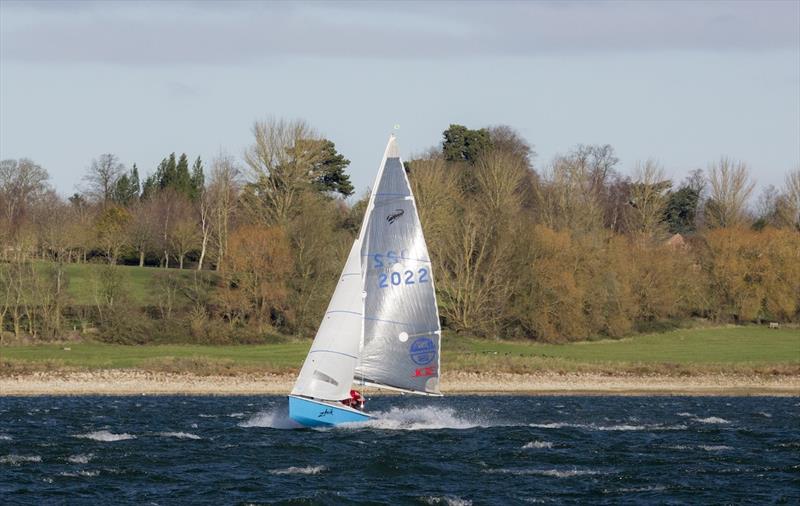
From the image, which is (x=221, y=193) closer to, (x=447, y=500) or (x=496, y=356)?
(x=496, y=356)

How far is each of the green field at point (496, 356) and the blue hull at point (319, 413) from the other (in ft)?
83.2

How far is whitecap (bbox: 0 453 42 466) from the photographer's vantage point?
3328 centimetres

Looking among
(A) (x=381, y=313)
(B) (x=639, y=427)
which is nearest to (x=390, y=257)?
(A) (x=381, y=313)

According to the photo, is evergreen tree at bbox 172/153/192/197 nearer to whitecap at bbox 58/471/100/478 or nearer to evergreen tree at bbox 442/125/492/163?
evergreen tree at bbox 442/125/492/163

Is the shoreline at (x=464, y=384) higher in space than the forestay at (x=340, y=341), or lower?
lower

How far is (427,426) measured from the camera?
43344mm

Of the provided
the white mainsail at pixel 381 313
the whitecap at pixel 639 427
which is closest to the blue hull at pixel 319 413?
the white mainsail at pixel 381 313

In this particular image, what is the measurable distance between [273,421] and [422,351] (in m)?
Answer: 7.21

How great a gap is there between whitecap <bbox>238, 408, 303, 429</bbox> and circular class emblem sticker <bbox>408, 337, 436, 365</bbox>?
477cm

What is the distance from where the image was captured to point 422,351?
1517 inches

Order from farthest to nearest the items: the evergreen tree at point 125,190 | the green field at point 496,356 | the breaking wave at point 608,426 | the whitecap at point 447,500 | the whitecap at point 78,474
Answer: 1. the evergreen tree at point 125,190
2. the green field at point 496,356
3. the breaking wave at point 608,426
4. the whitecap at point 78,474
5. the whitecap at point 447,500

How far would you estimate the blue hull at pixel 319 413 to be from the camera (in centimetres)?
3856

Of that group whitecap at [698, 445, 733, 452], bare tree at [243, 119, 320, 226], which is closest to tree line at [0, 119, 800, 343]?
bare tree at [243, 119, 320, 226]

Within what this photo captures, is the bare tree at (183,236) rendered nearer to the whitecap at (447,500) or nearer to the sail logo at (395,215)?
the sail logo at (395,215)
